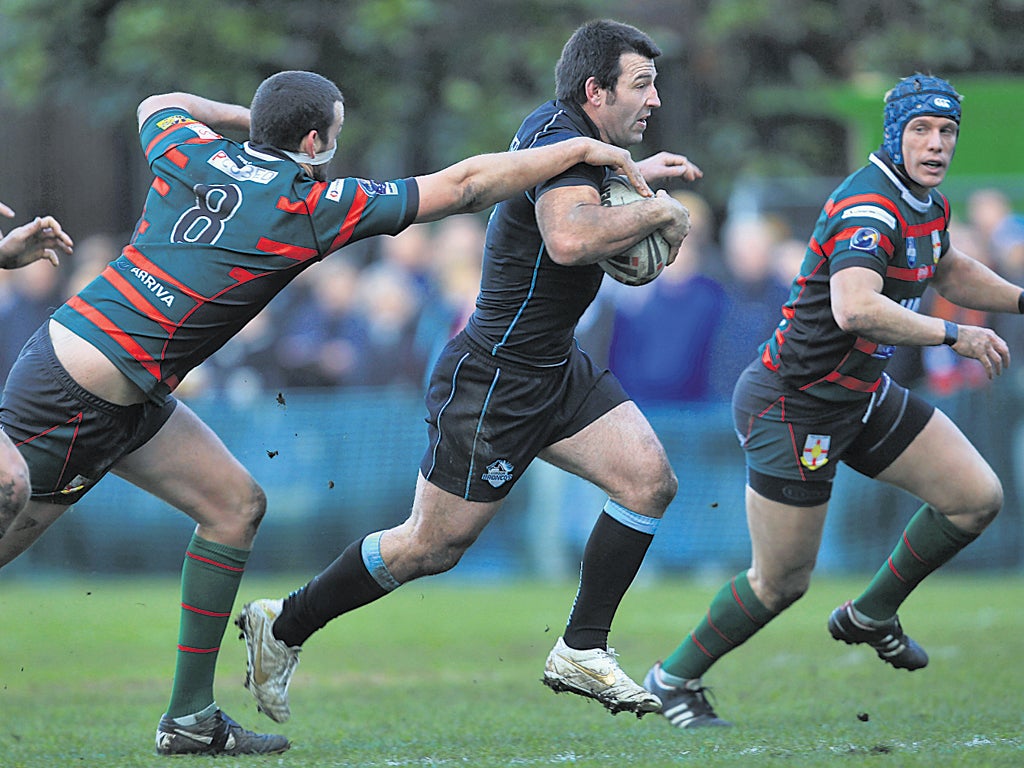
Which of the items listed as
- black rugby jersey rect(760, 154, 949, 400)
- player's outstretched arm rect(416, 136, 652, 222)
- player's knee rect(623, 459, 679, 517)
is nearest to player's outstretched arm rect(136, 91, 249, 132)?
player's outstretched arm rect(416, 136, 652, 222)

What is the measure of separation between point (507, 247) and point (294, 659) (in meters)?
1.81

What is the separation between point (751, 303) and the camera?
12.6 metres

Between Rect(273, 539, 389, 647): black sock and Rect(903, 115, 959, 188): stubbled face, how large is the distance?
8.59 ft

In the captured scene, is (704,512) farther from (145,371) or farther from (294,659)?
(145,371)

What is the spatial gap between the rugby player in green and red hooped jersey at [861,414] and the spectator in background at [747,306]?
5603 mm

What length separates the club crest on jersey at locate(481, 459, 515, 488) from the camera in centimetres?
611

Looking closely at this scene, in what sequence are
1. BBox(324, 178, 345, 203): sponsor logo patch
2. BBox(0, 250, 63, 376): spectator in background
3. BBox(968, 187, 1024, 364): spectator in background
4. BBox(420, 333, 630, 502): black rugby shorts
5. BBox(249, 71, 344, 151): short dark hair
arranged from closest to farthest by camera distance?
BBox(324, 178, 345, 203): sponsor logo patch → BBox(249, 71, 344, 151): short dark hair → BBox(420, 333, 630, 502): black rugby shorts → BBox(968, 187, 1024, 364): spectator in background → BBox(0, 250, 63, 376): spectator in background

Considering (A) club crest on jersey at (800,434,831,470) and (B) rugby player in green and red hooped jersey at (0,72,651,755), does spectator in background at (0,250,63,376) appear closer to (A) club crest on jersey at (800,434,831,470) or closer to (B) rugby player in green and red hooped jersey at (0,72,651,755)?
(B) rugby player in green and red hooped jersey at (0,72,651,755)

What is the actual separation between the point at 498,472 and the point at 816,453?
1384 mm

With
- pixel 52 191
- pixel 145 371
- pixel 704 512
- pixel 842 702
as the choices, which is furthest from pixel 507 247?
pixel 52 191

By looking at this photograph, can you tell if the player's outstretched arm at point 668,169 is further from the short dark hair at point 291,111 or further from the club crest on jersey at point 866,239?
the short dark hair at point 291,111

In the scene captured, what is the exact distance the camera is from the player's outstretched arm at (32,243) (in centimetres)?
586

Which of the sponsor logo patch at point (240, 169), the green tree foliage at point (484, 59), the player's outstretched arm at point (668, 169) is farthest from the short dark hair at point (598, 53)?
the green tree foliage at point (484, 59)

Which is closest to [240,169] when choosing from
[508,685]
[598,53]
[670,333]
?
[598,53]
